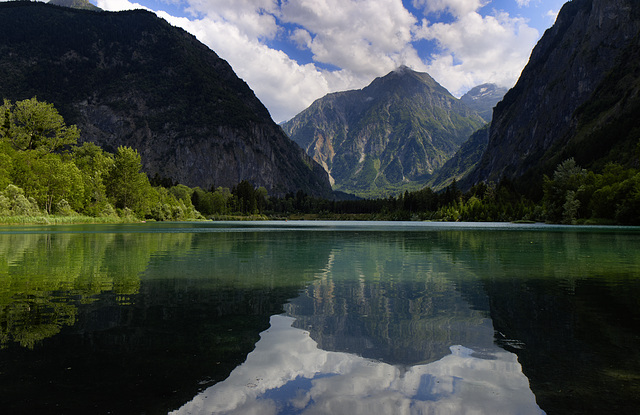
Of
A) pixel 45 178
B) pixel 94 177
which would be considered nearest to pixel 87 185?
pixel 94 177

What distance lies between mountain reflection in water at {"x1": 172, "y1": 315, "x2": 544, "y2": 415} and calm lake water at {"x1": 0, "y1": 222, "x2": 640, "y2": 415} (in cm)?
4

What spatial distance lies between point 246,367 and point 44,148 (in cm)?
13512

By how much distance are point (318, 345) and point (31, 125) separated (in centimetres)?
13697

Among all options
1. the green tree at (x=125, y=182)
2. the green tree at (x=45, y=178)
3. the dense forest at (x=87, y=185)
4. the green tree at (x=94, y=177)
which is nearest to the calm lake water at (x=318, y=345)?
the dense forest at (x=87, y=185)

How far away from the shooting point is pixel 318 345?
10328 mm

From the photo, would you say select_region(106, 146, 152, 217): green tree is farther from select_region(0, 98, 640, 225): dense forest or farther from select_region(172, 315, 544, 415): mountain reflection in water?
select_region(172, 315, 544, 415): mountain reflection in water

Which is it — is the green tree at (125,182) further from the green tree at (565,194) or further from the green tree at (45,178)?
the green tree at (565,194)

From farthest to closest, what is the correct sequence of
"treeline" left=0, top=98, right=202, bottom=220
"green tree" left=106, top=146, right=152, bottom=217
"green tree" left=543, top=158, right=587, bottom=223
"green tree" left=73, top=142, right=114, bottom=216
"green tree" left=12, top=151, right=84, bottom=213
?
"green tree" left=106, top=146, right=152, bottom=217
"green tree" left=543, top=158, right=587, bottom=223
"green tree" left=73, top=142, right=114, bottom=216
"green tree" left=12, top=151, right=84, bottom=213
"treeline" left=0, top=98, right=202, bottom=220

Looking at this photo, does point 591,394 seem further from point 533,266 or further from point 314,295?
point 533,266

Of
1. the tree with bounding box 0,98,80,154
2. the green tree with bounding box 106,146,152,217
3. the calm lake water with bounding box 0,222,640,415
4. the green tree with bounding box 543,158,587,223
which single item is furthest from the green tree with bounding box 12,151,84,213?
the green tree with bounding box 543,158,587,223

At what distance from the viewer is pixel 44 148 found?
118 metres

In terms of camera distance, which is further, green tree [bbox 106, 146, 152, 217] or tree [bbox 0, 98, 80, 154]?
green tree [bbox 106, 146, 152, 217]

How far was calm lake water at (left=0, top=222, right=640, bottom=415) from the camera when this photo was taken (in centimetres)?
704

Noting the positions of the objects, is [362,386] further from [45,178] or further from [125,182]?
[125,182]
